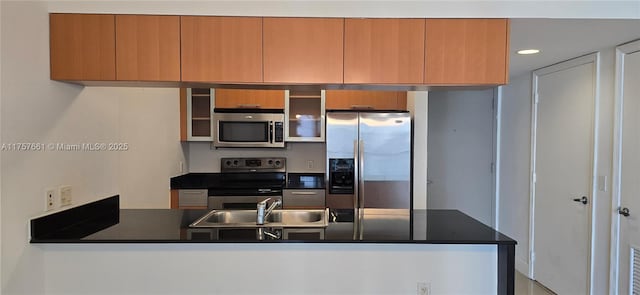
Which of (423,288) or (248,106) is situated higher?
(248,106)

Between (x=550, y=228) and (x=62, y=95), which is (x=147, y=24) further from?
(x=550, y=228)

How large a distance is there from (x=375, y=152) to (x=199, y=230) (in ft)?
6.10

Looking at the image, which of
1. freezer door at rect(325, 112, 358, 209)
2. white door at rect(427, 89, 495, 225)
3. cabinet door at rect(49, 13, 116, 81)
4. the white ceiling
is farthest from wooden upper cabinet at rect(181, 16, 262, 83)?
white door at rect(427, 89, 495, 225)

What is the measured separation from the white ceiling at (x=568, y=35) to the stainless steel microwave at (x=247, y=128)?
2.27m

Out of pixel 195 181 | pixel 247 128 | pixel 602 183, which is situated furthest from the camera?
pixel 195 181

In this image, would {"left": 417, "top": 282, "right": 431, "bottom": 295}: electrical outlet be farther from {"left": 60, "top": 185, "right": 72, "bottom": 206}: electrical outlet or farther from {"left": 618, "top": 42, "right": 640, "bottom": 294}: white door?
{"left": 60, "top": 185, "right": 72, "bottom": 206}: electrical outlet

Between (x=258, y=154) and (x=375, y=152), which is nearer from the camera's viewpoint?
(x=375, y=152)

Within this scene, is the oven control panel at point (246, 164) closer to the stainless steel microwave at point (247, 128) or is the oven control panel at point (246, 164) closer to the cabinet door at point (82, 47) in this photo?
the stainless steel microwave at point (247, 128)

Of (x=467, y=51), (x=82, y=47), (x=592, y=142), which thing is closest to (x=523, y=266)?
(x=592, y=142)

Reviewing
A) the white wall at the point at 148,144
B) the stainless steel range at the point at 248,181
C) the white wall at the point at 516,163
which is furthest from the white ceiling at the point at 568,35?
the white wall at the point at 148,144

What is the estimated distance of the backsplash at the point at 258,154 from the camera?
166 inches

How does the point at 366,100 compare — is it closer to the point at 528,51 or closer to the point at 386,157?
the point at 386,157

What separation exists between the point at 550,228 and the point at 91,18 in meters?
3.77

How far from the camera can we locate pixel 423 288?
6.34 feet
